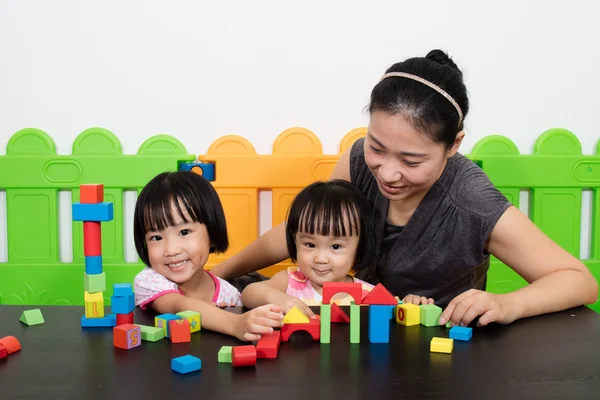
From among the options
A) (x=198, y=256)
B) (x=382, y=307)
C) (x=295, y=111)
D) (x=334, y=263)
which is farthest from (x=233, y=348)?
(x=295, y=111)

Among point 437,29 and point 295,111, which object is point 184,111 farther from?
point 437,29

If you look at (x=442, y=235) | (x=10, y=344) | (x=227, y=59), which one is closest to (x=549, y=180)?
(x=442, y=235)

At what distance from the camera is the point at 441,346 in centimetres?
86

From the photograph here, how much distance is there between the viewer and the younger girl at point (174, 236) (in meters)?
1.07

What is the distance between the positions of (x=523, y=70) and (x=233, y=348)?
48.7 inches

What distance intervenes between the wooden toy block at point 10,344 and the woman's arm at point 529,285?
577 millimetres

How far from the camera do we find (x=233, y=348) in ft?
2.65

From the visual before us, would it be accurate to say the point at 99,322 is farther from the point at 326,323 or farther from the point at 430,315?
the point at 430,315

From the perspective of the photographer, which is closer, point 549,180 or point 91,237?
point 91,237

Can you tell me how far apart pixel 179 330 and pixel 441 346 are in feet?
1.12

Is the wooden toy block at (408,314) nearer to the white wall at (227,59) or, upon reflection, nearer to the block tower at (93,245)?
the block tower at (93,245)

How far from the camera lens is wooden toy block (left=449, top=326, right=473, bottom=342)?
0.92 m

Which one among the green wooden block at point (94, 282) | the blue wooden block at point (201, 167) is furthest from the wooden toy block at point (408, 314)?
the blue wooden block at point (201, 167)

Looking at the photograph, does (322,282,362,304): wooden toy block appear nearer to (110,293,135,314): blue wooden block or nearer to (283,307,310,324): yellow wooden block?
(283,307,310,324): yellow wooden block
